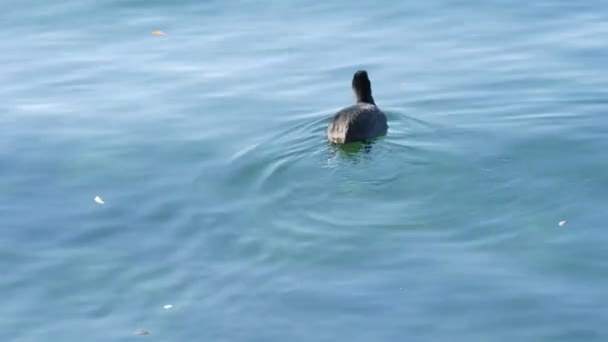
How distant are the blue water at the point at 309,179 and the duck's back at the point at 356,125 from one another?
0.66 ft

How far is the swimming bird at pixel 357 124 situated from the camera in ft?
47.3

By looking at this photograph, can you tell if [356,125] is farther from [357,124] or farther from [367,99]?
[367,99]

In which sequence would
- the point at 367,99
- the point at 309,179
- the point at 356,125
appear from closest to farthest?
the point at 309,179
the point at 356,125
the point at 367,99

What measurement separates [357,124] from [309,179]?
1.53m

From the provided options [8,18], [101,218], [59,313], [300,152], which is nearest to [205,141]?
[300,152]

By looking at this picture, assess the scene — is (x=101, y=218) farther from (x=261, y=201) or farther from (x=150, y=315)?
(x=150, y=315)

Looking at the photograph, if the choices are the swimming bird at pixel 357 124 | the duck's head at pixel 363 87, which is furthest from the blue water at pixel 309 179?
the duck's head at pixel 363 87

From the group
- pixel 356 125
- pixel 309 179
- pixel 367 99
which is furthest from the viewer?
pixel 367 99

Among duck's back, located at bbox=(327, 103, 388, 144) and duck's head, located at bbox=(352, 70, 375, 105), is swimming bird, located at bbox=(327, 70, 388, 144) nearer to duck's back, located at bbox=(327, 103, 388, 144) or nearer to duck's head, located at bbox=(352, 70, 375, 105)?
duck's back, located at bbox=(327, 103, 388, 144)

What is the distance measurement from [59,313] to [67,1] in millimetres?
13996

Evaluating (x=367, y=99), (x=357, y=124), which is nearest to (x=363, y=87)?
(x=367, y=99)

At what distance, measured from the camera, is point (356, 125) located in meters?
14.5

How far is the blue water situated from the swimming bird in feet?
0.66

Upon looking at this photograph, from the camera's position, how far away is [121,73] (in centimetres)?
1894
